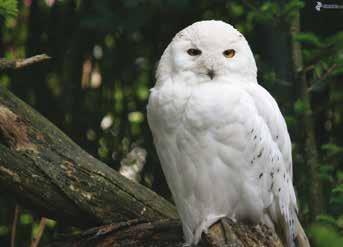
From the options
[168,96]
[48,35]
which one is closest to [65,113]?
[48,35]

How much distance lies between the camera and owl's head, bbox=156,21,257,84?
247cm

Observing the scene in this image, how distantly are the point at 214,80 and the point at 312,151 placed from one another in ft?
3.50

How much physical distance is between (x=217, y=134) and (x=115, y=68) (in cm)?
188

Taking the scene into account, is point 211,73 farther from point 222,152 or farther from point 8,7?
point 8,7

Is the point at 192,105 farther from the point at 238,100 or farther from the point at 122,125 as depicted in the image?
the point at 122,125

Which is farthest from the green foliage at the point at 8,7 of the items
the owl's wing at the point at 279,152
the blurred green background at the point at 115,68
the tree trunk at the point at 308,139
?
the tree trunk at the point at 308,139

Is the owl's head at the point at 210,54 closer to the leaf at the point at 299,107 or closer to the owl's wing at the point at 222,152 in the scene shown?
the owl's wing at the point at 222,152

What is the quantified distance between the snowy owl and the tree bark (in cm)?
23

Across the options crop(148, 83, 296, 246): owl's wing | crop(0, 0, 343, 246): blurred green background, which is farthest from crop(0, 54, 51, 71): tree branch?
crop(0, 0, 343, 246): blurred green background

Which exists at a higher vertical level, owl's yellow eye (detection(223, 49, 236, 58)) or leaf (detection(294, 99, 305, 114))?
owl's yellow eye (detection(223, 49, 236, 58))

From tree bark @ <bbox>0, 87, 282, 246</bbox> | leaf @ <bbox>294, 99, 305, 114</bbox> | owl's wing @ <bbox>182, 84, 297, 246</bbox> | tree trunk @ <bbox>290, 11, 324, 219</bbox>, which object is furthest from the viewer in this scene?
tree trunk @ <bbox>290, 11, 324, 219</bbox>

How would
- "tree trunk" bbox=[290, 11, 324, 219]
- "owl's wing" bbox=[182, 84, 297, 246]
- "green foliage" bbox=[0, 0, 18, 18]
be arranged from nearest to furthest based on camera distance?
"green foliage" bbox=[0, 0, 18, 18] < "owl's wing" bbox=[182, 84, 297, 246] < "tree trunk" bbox=[290, 11, 324, 219]

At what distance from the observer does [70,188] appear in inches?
107

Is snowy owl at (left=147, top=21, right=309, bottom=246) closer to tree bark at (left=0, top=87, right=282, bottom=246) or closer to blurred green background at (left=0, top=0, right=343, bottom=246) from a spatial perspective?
tree bark at (left=0, top=87, right=282, bottom=246)
